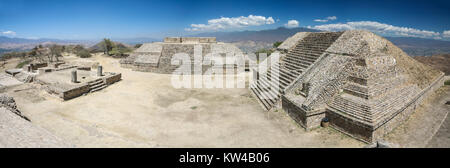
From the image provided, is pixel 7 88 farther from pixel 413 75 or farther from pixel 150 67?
pixel 413 75

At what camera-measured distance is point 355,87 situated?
805cm

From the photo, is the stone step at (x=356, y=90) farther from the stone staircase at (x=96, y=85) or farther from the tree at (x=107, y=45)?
the tree at (x=107, y=45)

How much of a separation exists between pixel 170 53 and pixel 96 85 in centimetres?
871

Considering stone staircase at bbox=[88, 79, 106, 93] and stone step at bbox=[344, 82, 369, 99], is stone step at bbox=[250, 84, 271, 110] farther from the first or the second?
stone staircase at bbox=[88, 79, 106, 93]

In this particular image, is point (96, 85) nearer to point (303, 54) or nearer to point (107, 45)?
point (303, 54)

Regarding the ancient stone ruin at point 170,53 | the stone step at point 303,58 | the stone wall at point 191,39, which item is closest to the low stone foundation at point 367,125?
the stone step at point 303,58

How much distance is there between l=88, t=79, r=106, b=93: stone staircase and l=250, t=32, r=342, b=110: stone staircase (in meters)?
10.3

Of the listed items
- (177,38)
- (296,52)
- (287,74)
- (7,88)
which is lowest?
(7,88)

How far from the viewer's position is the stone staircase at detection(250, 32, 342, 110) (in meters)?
11.0

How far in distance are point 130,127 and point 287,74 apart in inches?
345

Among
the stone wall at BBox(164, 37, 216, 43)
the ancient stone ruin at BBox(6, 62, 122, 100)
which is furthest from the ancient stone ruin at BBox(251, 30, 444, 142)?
the stone wall at BBox(164, 37, 216, 43)

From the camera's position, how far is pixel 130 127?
8.48 meters

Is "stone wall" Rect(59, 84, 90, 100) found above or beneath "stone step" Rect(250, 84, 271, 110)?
above

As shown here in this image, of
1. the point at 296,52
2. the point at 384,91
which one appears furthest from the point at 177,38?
the point at 384,91
